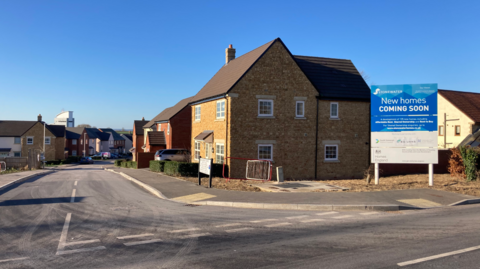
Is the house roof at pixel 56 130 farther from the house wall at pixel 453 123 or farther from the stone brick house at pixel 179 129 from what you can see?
the house wall at pixel 453 123

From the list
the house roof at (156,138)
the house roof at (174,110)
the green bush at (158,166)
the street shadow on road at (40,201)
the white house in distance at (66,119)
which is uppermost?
the white house in distance at (66,119)

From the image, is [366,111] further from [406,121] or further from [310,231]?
[310,231]

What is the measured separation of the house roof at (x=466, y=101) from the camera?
123 ft

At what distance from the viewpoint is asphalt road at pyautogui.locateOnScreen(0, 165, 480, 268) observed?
248 inches

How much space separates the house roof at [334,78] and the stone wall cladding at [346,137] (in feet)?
2.12

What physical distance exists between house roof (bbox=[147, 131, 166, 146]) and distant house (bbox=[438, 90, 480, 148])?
101 feet

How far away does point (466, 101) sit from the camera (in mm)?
40250

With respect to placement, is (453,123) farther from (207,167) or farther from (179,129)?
(207,167)

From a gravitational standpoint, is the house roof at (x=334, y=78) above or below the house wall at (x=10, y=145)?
above

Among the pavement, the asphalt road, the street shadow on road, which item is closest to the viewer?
the asphalt road

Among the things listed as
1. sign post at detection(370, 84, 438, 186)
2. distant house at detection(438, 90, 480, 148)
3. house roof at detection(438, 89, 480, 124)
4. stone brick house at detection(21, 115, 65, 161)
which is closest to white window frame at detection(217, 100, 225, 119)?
sign post at detection(370, 84, 438, 186)

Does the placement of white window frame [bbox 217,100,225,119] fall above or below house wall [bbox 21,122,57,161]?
above

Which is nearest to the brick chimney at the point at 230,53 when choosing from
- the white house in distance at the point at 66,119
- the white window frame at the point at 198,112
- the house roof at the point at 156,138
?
the white window frame at the point at 198,112

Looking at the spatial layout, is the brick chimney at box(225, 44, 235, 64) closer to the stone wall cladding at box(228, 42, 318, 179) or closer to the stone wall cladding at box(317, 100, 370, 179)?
the stone wall cladding at box(228, 42, 318, 179)
